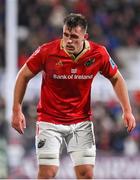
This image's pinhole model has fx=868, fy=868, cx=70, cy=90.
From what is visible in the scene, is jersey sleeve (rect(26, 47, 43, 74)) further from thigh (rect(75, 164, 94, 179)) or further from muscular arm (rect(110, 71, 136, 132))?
thigh (rect(75, 164, 94, 179))

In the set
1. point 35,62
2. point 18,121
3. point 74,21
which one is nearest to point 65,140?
point 18,121

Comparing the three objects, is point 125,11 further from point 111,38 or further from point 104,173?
point 104,173

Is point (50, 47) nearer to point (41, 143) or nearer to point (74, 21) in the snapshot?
point (74, 21)

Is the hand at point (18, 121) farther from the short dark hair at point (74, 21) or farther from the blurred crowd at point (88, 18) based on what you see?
the blurred crowd at point (88, 18)

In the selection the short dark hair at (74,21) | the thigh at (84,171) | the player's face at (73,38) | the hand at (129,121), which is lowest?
the thigh at (84,171)

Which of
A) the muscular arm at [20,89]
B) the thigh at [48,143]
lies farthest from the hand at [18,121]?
the thigh at [48,143]

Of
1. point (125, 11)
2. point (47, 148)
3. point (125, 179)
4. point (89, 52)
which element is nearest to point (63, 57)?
point (89, 52)

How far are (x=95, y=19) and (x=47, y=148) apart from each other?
1086 cm

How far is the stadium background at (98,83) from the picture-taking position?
44.4 feet

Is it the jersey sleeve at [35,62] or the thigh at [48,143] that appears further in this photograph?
the thigh at [48,143]

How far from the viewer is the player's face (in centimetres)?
814

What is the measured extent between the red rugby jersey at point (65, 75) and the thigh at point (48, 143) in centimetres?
8

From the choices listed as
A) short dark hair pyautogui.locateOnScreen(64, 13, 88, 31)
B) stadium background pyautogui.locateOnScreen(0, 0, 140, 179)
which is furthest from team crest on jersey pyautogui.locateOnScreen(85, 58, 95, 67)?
stadium background pyautogui.locateOnScreen(0, 0, 140, 179)

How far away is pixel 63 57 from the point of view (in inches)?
330
